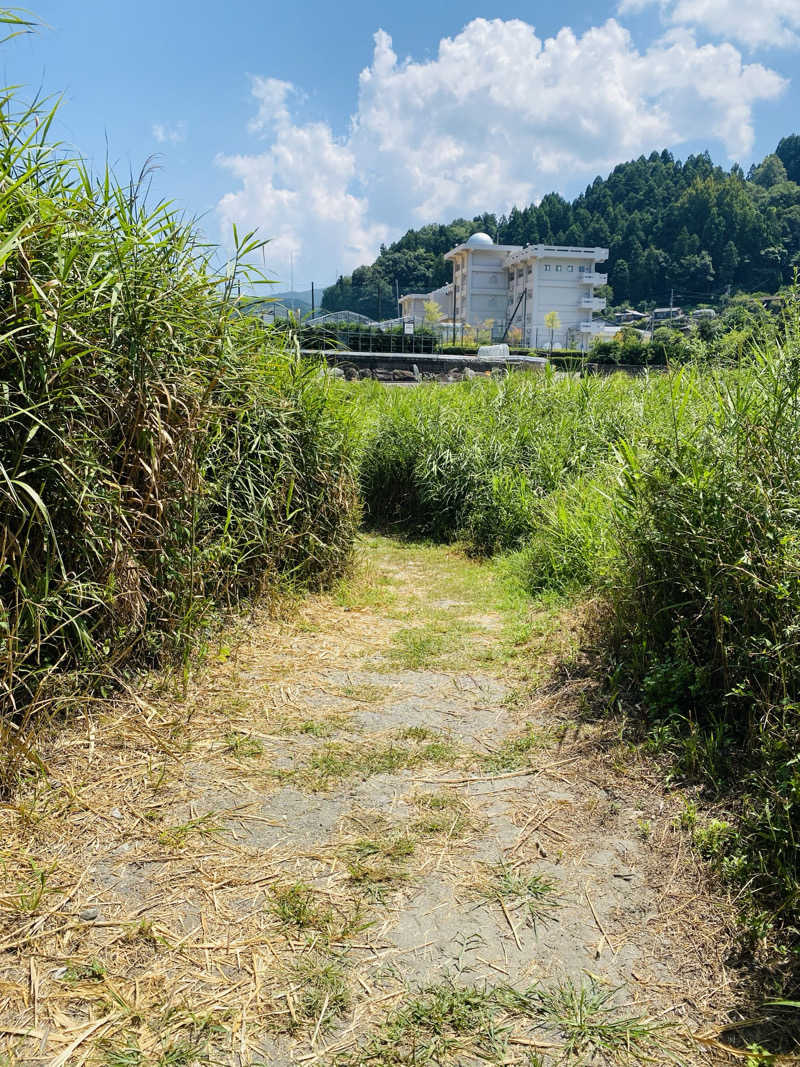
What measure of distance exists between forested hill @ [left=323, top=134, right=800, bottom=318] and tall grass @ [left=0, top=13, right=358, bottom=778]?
70518mm

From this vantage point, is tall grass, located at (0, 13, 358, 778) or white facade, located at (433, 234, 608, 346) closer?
tall grass, located at (0, 13, 358, 778)

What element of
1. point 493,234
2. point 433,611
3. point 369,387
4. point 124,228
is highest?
point 493,234

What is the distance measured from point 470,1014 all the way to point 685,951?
59 cm

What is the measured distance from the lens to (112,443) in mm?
3062

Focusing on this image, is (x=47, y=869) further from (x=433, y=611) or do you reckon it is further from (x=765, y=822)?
(x=433, y=611)

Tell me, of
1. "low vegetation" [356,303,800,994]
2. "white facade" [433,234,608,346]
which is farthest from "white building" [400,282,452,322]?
"low vegetation" [356,303,800,994]

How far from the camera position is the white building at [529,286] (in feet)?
211

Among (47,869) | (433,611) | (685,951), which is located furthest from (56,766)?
(433,611)

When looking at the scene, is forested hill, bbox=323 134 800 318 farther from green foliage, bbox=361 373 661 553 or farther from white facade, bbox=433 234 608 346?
green foliage, bbox=361 373 661 553

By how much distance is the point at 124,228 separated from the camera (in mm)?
3182

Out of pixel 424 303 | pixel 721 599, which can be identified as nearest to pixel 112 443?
pixel 721 599

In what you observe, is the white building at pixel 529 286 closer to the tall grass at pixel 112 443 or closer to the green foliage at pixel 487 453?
the green foliage at pixel 487 453

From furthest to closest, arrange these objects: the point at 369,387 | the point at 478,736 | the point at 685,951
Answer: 1. the point at 369,387
2. the point at 478,736
3. the point at 685,951

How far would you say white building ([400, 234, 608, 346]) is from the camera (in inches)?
2537
